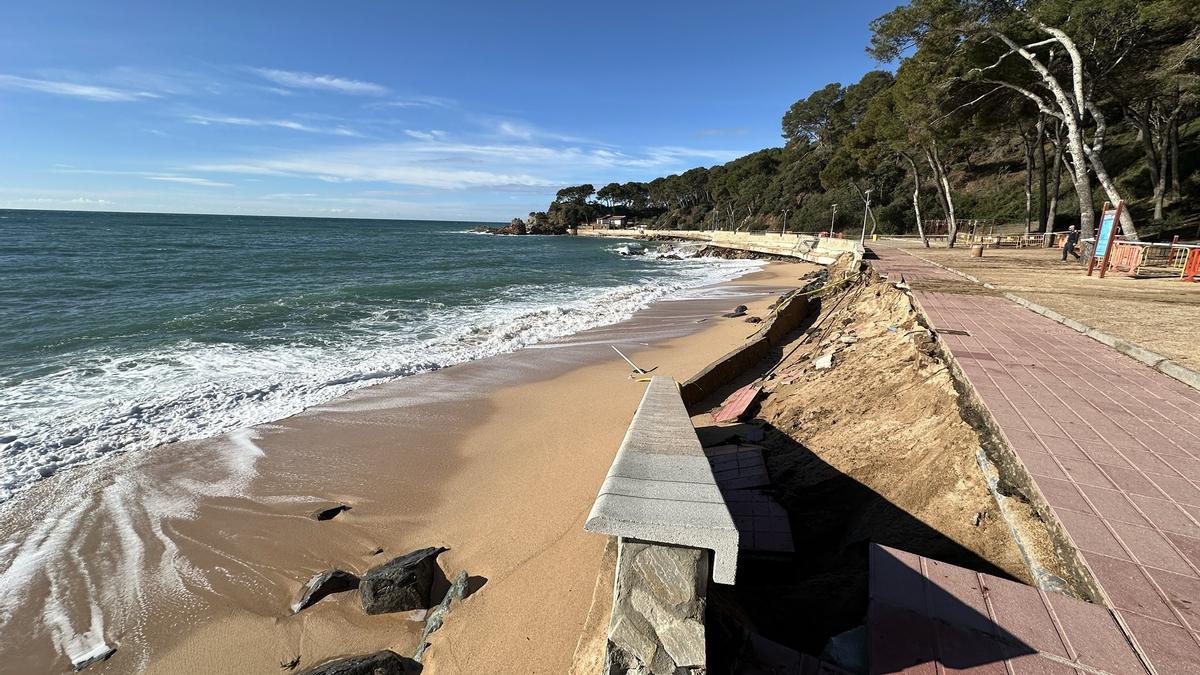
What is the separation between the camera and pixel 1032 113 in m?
21.0

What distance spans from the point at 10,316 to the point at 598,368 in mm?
16978

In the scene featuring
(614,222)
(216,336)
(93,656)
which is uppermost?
(614,222)

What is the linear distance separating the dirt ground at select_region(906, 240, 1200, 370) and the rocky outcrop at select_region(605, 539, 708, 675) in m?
5.64

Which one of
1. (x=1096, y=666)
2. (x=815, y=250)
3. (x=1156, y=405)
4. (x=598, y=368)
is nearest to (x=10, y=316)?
(x=598, y=368)

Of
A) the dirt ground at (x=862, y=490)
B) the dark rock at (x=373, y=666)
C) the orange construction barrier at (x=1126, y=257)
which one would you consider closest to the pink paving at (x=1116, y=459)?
the dirt ground at (x=862, y=490)

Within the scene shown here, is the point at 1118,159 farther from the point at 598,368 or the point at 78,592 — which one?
the point at 78,592

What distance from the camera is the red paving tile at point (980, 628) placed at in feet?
6.09

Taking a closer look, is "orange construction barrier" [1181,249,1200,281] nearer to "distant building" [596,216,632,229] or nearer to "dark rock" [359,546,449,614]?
"dark rock" [359,546,449,614]

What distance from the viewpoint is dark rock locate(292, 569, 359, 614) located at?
4.07 m

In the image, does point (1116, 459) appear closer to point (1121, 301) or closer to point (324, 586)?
point (324, 586)

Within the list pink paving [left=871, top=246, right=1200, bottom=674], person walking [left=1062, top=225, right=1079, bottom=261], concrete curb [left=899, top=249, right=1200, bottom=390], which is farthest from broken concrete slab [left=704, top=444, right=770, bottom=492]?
person walking [left=1062, top=225, right=1079, bottom=261]

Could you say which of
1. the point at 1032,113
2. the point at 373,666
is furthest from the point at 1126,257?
the point at 373,666

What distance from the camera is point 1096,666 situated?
1.79 meters

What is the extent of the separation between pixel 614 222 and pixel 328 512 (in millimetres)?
119485
